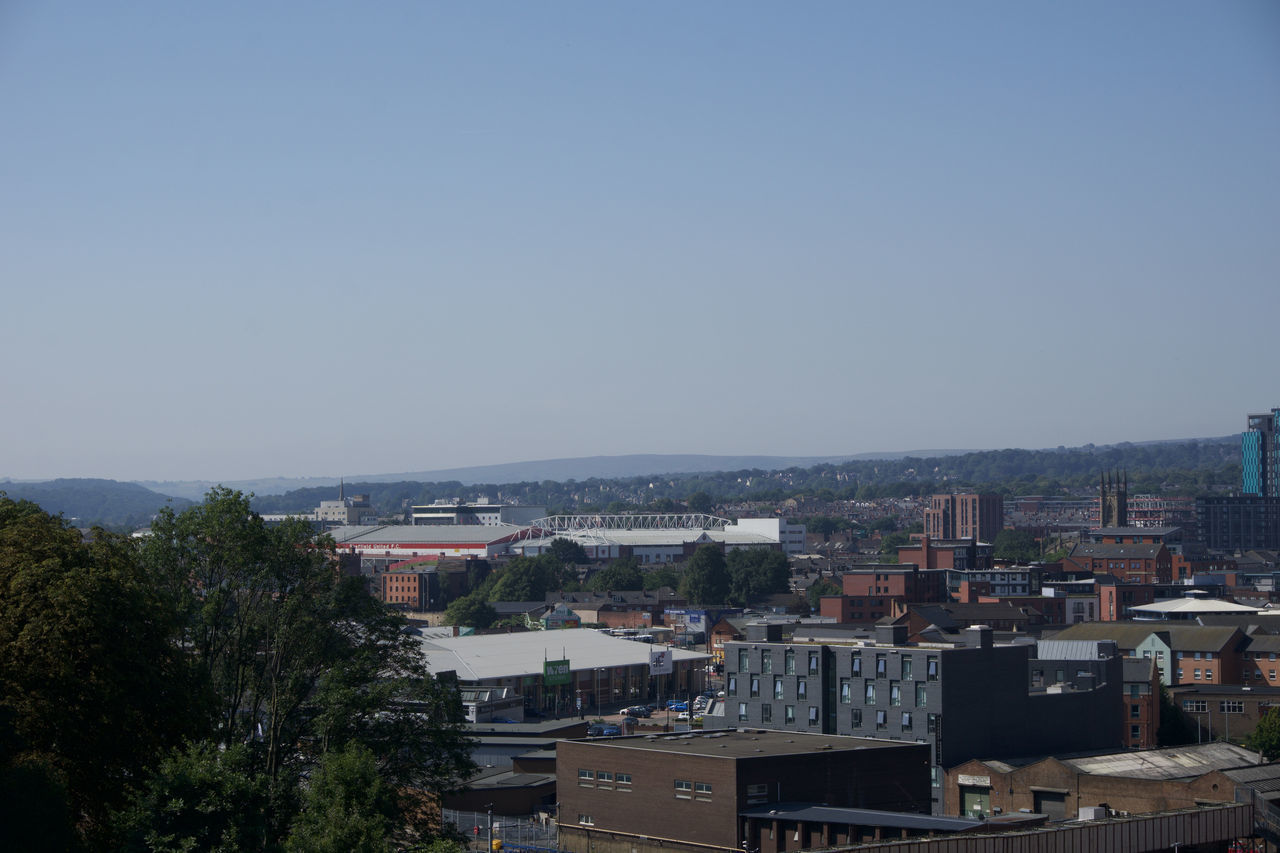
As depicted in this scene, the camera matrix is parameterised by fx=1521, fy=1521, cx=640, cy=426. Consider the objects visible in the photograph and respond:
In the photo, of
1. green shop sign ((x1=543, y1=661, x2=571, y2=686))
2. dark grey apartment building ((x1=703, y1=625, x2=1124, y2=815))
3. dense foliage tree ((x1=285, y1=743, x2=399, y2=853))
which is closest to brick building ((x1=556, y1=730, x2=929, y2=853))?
dark grey apartment building ((x1=703, y1=625, x2=1124, y2=815))

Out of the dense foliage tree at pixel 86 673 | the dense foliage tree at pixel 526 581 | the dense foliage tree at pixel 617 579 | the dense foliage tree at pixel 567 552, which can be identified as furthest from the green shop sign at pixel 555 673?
the dense foliage tree at pixel 567 552

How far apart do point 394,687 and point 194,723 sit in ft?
13.8

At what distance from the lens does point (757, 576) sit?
432ft

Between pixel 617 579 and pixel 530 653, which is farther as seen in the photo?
pixel 617 579

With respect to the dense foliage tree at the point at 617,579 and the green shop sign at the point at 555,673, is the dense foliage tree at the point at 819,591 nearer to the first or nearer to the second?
the dense foliage tree at the point at 617,579

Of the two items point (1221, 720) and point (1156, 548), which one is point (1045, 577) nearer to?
point (1156, 548)

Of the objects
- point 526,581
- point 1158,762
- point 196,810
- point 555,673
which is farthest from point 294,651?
point 526,581

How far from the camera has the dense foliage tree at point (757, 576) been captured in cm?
13050

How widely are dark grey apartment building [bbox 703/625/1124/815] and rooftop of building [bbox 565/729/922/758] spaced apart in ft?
13.8

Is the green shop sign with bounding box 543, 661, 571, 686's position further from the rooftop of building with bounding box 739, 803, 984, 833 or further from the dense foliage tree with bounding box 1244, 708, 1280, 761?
the rooftop of building with bounding box 739, 803, 984, 833

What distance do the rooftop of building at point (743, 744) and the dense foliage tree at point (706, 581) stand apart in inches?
3134

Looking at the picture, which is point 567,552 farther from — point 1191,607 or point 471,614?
point 1191,607

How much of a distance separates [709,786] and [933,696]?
41.4 ft

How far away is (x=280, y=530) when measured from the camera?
31453 millimetres
